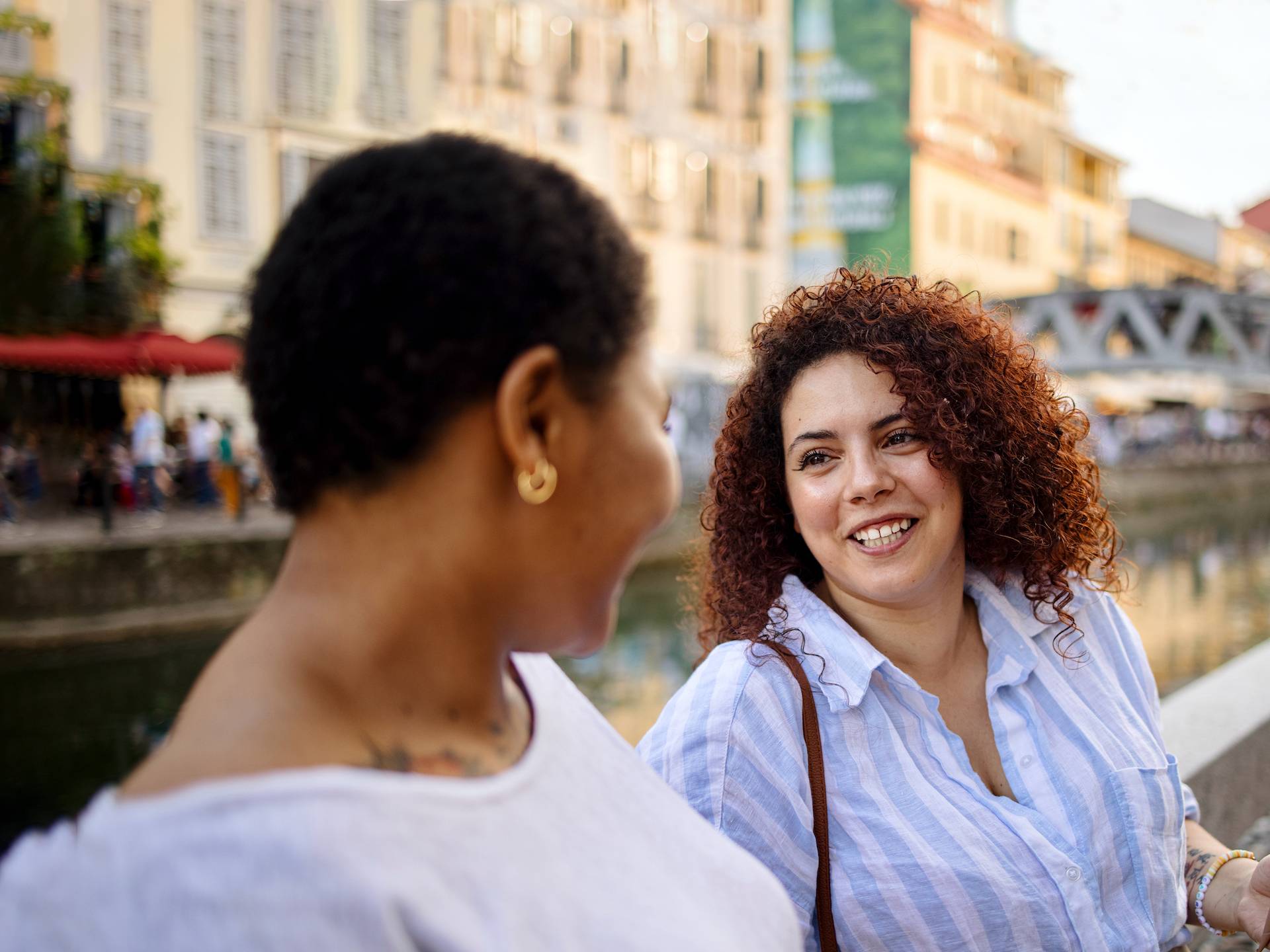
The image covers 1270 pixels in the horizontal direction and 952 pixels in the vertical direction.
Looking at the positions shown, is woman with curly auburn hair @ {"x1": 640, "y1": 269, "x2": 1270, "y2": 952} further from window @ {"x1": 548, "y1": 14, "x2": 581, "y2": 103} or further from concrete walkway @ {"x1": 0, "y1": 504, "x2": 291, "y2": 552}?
window @ {"x1": 548, "y1": 14, "x2": 581, "y2": 103}

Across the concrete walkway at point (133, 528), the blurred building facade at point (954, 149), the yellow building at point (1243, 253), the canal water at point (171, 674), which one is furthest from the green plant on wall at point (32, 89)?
the yellow building at point (1243, 253)

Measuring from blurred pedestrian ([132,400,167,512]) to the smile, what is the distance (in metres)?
11.4

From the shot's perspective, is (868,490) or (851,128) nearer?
(868,490)

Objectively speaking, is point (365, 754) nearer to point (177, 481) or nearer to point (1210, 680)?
point (1210, 680)

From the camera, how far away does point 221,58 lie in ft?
59.1

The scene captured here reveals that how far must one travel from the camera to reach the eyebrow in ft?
5.67

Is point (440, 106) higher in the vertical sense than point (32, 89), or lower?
higher

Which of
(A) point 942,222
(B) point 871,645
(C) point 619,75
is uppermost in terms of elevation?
(C) point 619,75

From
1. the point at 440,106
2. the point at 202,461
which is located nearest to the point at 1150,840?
the point at 202,461

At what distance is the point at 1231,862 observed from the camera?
178 cm

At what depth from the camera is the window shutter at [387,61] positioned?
2009cm

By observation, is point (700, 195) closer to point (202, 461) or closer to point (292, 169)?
point (292, 169)

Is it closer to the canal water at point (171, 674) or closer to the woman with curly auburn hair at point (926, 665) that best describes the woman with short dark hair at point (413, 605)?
the woman with curly auburn hair at point (926, 665)

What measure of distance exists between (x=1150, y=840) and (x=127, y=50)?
60.7 feet
